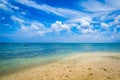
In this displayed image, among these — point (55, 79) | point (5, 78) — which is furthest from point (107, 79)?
point (5, 78)

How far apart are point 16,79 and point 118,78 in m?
5.46

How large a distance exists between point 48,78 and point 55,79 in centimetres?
47

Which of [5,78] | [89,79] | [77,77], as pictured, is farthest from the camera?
[5,78]

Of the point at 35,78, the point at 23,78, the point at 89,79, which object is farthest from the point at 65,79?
the point at 23,78

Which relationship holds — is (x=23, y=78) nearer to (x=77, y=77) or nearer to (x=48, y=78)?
(x=48, y=78)

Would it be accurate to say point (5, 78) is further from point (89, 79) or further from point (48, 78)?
point (89, 79)

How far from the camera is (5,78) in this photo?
8.55 m

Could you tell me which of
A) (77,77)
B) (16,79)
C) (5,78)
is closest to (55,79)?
(77,77)

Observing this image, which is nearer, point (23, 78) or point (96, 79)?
point (96, 79)

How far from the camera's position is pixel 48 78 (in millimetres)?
7848

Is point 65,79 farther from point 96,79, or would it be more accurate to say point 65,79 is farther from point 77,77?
point 96,79

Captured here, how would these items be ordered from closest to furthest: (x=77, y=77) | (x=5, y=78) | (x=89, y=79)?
(x=89, y=79), (x=77, y=77), (x=5, y=78)

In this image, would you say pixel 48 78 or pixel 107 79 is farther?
pixel 48 78

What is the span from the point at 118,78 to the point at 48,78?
3635 mm
